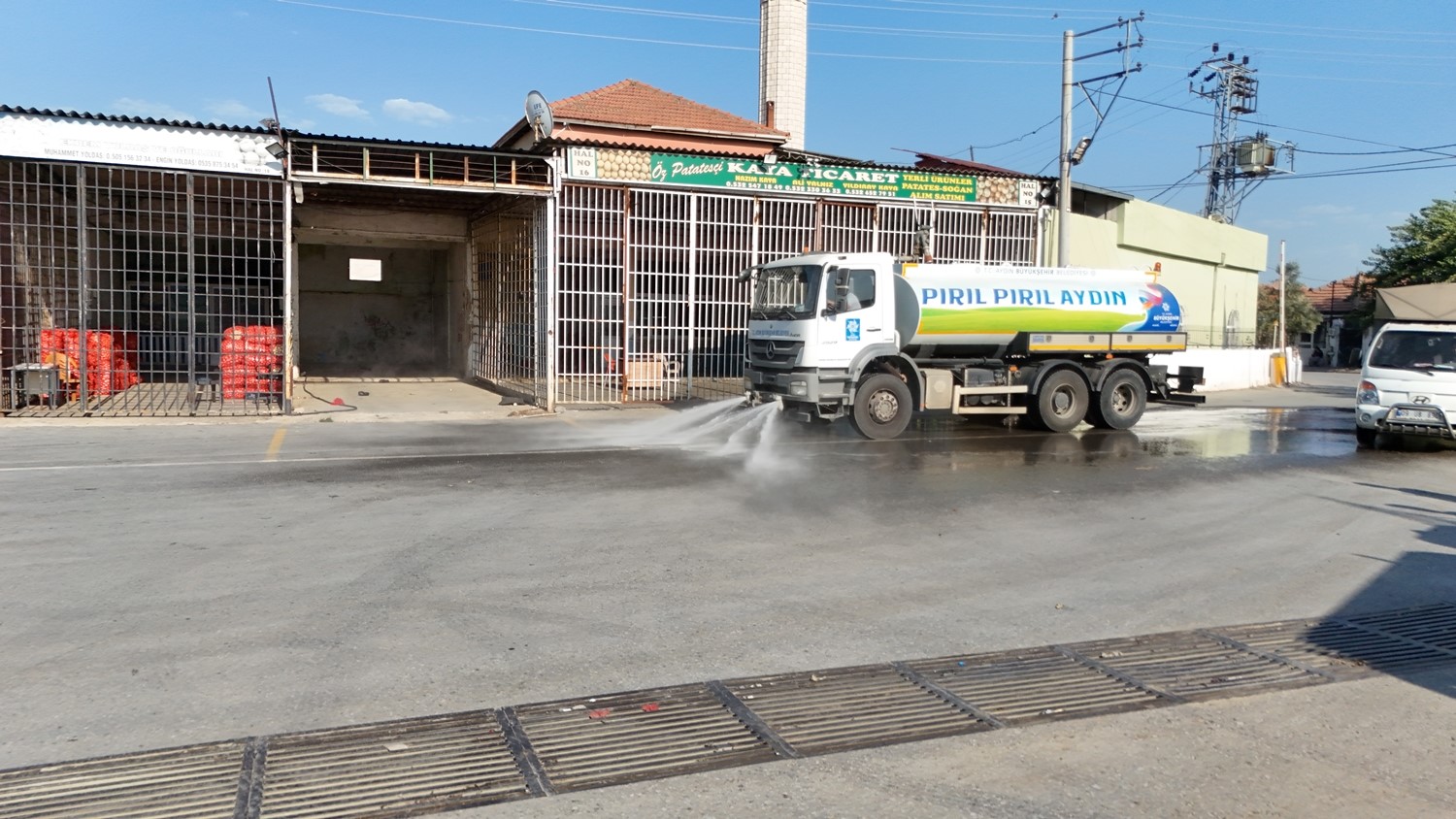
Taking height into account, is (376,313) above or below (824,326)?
above

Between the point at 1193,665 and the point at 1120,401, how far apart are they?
41.1 feet

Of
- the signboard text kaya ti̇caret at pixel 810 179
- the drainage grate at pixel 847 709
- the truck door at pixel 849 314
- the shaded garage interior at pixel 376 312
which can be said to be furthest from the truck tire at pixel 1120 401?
the shaded garage interior at pixel 376 312

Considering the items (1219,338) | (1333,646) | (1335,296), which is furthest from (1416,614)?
(1335,296)

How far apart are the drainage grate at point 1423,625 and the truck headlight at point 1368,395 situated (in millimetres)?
9380

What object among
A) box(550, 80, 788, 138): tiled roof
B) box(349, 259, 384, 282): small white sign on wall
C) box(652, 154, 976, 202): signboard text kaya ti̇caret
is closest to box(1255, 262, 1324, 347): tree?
box(550, 80, 788, 138): tiled roof

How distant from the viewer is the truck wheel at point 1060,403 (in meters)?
16.8

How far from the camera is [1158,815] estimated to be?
4.00 metres

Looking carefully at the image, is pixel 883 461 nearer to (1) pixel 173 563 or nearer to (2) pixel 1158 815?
Result: (1) pixel 173 563

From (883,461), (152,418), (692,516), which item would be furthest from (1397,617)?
(152,418)

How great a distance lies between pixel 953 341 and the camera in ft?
52.8

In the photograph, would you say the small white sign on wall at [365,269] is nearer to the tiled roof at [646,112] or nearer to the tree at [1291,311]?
the tiled roof at [646,112]

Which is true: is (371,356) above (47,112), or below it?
below

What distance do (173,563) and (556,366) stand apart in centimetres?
1233

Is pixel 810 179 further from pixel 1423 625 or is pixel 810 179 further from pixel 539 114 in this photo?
pixel 1423 625
